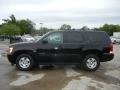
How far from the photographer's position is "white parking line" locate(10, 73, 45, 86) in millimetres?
10312

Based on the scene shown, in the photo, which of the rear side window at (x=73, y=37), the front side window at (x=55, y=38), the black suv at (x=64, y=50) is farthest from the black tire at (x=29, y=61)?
the rear side window at (x=73, y=37)

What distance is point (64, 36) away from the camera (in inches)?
547

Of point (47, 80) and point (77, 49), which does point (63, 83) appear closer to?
point (47, 80)

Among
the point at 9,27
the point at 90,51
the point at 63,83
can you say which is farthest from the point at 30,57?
the point at 9,27

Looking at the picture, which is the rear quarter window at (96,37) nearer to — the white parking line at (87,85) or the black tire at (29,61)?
the black tire at (29,61)

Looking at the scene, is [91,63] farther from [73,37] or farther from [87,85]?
[87,85]

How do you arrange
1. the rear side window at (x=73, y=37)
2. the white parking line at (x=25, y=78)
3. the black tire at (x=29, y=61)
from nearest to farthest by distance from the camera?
the white parking line at (x=25, y=78) < the black tire at (x=29, y=61) < the rear side window at (x=73, y=37)

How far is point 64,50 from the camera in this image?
45.1 ft

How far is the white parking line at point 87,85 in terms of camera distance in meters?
9.65

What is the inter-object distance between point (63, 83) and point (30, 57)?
3.55 metres

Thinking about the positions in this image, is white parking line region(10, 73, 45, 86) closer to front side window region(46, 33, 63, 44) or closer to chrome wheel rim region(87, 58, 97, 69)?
front side window region(46, 33, 63, 44)

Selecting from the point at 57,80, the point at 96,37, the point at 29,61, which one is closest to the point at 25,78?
the point at 57,80

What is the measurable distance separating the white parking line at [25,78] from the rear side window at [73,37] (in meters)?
2.25

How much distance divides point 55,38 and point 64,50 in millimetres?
666
